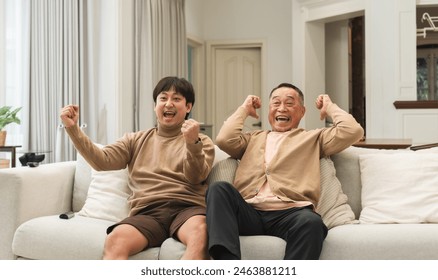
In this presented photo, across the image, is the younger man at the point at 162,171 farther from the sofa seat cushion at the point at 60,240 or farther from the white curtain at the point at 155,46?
the white curtain at the point at 155,46

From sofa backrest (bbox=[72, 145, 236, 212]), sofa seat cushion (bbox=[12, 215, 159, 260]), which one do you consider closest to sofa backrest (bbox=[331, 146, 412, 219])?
sofa backrest (bbox=[72, 145, 236, 212])

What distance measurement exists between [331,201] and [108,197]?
0.97 meters

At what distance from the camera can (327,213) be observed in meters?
2.22

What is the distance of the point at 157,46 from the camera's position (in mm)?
5586

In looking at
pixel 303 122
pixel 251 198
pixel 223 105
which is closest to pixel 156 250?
pixel 251 198

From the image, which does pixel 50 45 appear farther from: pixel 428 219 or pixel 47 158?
pixel 428 219

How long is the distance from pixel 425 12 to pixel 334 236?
5.57 meters

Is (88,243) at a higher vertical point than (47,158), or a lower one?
lower

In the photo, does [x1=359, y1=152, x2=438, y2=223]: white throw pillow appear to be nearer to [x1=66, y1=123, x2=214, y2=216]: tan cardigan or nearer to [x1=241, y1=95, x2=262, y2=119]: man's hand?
[x1=241, y1=95, x2=262, y2=119]: man's hand

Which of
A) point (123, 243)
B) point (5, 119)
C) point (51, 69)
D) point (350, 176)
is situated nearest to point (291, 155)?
point (350, 176)

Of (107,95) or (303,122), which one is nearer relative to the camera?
(107,95)

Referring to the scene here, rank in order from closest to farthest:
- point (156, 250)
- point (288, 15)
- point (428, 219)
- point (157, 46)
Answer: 1. point (156, 250)
2. point (428, 219)
3. point (157, 46)
4. point (288, 15)

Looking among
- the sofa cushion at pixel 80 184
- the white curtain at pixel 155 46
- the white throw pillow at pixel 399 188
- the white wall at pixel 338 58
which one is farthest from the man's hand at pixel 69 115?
the white wall at pixel 338 58
